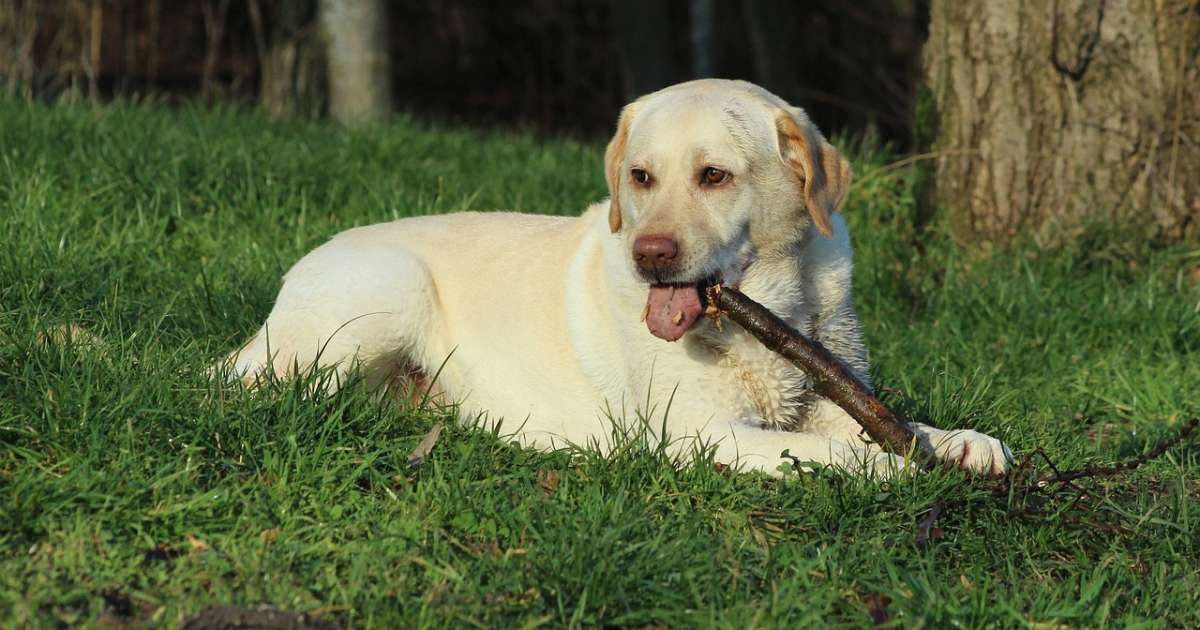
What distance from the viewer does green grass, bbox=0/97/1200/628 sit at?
3051 millimetres

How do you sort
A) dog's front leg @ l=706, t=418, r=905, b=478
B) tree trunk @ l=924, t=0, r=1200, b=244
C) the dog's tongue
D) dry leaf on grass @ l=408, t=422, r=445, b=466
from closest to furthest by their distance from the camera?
dry leaf on grass @ l=408, t=422, r=445, b=466 < dog's front leg @ l=706, t=418, r=905, b=478 < the dog's tongue < tree trunk @ l=924, t=0, r=1200, b=244

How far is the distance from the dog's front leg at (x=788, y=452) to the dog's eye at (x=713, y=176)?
0.72 metres

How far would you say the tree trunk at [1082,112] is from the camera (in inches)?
252

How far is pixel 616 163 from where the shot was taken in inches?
166

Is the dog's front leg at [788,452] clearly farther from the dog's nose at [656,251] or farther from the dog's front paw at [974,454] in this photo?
the dog's nose at [656,251]

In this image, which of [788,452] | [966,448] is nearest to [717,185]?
[788,452]

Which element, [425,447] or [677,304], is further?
[677,304]

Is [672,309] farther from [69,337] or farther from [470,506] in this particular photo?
[69,337]

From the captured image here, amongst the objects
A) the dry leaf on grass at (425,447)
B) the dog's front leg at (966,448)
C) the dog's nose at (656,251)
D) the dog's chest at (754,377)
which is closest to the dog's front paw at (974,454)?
the dog's front leg at (966,448)

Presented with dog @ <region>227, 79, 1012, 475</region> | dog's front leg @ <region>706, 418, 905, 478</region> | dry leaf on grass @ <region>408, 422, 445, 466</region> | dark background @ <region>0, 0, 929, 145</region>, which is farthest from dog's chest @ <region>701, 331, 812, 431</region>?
dark background @ <region>0, 0, 929, 145</region>

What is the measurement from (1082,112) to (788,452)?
3.50 meters

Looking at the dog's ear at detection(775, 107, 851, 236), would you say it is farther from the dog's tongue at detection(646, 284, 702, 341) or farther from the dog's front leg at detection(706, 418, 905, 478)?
the dog's front leg at detection(706, 418, 905, 478)

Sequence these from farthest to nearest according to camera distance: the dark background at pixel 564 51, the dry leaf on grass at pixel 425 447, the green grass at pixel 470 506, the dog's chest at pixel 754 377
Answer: the dark background at pixel 564 51, the dog's chest at pixel 754 377, the dry leaf on grass at pixel 425 447, the green grass at pixel 470 506

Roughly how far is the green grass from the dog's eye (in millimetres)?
812
